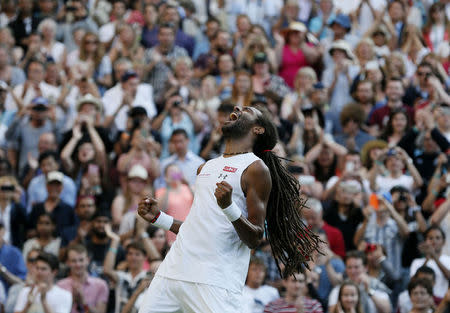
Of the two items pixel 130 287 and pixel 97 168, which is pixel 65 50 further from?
pixel 130 287

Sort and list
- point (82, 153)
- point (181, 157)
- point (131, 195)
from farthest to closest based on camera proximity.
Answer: point (82, 153) → point (181, 157) → point (131, 195)

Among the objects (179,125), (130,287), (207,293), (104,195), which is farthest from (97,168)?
(207,293)

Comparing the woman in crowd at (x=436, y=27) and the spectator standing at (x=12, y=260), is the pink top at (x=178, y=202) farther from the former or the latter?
the woman in crowd at (x=436, y=27)

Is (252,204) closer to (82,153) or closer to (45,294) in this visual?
(45,294)

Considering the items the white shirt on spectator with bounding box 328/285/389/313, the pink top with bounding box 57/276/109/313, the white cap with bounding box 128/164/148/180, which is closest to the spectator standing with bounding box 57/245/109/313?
the pink top with bounding box 57/276/109/313

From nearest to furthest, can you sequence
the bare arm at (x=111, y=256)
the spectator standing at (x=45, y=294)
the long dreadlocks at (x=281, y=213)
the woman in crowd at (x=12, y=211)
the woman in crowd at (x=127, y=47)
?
the long dreadlocks at (x=281, y=213)
the spectator standing at (x=45, y=294)
the bare arm at (x=111, y=256)
the woman in crowd at (x=12, y=211)
the woman in crowd at (x=127, y=47)

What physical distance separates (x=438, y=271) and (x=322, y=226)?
1.48m

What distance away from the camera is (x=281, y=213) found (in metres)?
6.34

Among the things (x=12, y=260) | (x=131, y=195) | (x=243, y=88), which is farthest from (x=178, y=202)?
(x=243, y=88)

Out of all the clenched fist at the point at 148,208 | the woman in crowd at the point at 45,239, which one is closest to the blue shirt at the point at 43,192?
the woman in crowd at the point at 45,239

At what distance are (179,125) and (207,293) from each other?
7.28 metres

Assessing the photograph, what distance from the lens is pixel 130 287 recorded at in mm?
10031

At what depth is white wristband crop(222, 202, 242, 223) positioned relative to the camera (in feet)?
18.4

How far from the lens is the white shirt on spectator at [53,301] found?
9.68 metres
